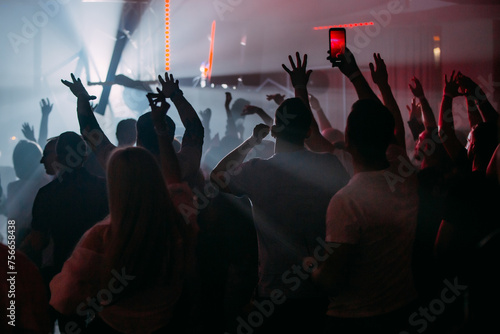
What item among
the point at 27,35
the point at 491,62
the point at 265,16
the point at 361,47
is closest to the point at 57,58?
the point at 27,35

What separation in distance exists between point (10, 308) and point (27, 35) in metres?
4.90

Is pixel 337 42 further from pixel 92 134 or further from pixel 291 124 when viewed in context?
pixel 92 134

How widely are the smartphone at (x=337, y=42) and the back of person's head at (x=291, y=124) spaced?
0.51 metres

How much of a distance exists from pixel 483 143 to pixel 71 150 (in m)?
2.29

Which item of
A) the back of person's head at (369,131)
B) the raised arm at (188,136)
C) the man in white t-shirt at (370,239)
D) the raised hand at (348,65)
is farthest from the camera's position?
the raised arm at (188,136)

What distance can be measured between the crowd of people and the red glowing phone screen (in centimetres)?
12

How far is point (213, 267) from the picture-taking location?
2.89 meters

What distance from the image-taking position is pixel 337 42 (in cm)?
256

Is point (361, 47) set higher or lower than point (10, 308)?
higher

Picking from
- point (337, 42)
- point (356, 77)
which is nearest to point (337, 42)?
point (337, 42)

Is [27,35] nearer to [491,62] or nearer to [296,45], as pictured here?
[296,45]

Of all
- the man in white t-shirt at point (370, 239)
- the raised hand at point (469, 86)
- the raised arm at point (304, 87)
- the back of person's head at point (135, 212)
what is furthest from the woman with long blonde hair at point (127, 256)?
the raised hand at point (469, 86)

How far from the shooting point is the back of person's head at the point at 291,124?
2.16m

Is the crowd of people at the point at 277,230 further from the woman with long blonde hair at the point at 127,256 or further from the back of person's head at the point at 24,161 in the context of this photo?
the back of person's head at the point at 24,161
